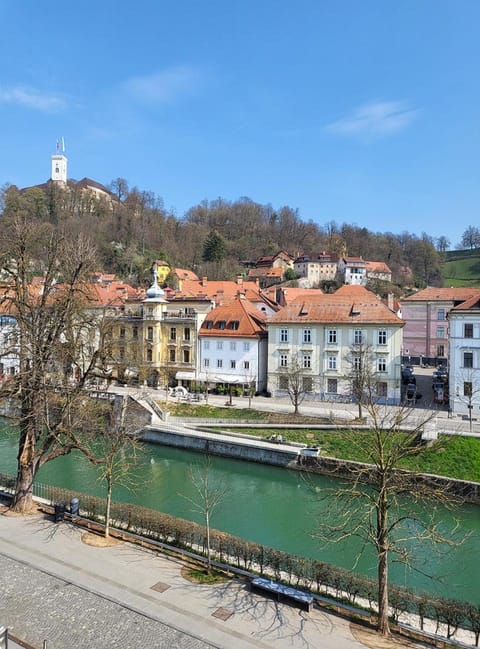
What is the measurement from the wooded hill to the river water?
5617 cm

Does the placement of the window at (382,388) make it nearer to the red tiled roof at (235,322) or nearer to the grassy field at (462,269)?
the red tiled roof at (235,322)

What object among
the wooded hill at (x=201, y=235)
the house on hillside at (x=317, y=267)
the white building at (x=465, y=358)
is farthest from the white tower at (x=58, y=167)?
the white building at (x=465, y=358)

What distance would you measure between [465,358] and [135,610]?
94.2ft

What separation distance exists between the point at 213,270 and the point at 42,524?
77757 millimetres

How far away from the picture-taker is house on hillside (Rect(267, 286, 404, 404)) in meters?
36.5

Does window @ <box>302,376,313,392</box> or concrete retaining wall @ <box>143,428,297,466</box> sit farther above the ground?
window @ <box>302,376,313,392</box>

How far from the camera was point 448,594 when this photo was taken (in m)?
14.5

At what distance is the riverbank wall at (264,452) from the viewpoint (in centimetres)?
2239

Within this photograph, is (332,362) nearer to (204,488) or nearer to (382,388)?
(382,388)

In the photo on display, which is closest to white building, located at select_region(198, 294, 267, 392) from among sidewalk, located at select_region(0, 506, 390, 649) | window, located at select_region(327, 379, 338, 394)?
window, located at select_region(327, 379, 338, 394)

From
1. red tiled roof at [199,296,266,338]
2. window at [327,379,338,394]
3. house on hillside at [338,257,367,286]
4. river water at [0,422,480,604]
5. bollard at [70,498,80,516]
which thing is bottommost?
river water at [0,422,480,604]

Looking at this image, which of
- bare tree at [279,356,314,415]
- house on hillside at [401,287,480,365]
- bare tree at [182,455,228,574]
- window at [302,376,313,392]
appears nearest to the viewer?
bare tree at [182,455,228,574]

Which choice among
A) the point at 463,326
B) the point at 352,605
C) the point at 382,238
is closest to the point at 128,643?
the point at 352,605

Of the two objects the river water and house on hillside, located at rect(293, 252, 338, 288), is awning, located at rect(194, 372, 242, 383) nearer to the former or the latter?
the river water
